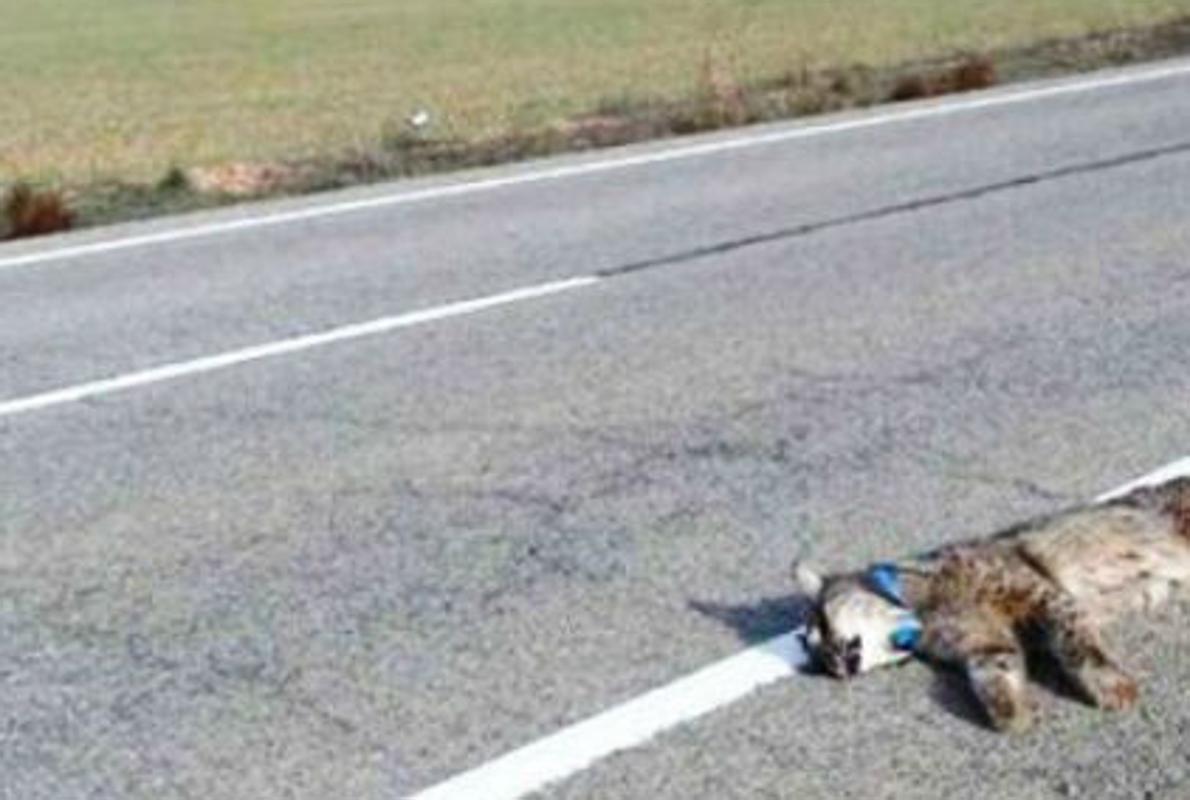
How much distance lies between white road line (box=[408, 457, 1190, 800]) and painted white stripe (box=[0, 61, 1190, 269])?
285 inches

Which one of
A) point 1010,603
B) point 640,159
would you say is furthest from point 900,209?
point 1010,603

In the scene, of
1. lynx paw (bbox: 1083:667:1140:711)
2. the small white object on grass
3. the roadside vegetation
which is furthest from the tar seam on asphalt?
the small white object on grass

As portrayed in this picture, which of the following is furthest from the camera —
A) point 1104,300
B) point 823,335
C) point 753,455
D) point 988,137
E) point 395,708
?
point 988,137

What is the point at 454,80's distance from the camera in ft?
93.4

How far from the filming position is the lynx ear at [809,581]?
4957mm

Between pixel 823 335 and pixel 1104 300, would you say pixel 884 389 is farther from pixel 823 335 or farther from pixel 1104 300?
pixel 1104 300

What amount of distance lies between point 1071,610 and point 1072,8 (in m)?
30.2

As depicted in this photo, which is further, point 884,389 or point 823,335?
point 823,335

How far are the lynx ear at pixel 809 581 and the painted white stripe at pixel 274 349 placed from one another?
345 centimetres

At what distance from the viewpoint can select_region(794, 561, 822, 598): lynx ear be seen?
16.3ft

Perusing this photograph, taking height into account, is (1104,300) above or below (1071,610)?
below

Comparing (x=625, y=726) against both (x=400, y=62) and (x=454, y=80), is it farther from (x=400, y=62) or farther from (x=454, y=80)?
(x=400, y=62)

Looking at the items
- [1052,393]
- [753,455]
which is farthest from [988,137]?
[753,455]

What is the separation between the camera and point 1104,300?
8961 millimetres
